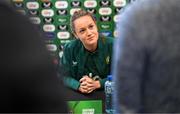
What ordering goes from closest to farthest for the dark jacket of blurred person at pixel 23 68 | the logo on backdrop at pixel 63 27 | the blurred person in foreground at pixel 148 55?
the dark jacket of blurred person at pixel 23 68
the blurred person in foreground at pixel 148 55
the logo on backdrop at pixel 63 27

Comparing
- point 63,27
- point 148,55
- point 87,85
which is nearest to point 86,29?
point 87,85

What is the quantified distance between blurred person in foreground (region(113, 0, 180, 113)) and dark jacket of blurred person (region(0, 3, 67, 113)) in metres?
0.44

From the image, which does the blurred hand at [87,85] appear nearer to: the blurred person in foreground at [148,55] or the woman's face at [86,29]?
the woman's face at [86,29]

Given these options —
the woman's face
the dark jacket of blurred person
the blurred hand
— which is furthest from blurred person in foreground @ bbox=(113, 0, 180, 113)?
the woman's face

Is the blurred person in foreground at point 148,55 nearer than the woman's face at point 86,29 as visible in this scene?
Yes

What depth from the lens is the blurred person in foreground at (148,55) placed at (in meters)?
1.12

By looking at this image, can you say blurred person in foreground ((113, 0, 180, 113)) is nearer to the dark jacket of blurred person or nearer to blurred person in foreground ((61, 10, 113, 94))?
the dark jacket of blurred person

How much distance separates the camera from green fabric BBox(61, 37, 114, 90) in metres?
3.21

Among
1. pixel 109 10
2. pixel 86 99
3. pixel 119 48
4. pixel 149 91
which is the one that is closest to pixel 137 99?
pixel 149 91

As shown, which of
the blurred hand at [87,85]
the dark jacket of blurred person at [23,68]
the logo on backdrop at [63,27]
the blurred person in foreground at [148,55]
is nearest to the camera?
the dark jacket of blurred person at [23,68]

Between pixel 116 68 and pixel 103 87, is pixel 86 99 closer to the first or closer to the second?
pixel 103 87

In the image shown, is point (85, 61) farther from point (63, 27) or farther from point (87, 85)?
point (63, 27)

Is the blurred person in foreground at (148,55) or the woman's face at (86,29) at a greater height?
the blurred person in foreground at (148,55)

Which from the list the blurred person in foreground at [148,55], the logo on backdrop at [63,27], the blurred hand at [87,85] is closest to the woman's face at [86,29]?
the blurred hand at [87,85]
